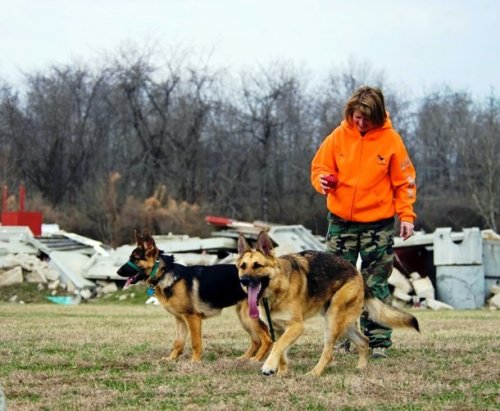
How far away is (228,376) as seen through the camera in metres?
6.38

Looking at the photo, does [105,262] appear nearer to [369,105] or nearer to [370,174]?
[370,174]

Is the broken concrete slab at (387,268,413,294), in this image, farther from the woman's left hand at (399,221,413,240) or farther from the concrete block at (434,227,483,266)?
the woman's left hand at (399,221,413,240)

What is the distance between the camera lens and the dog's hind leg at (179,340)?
25.9 feet

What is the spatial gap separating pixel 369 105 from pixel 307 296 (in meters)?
1.94

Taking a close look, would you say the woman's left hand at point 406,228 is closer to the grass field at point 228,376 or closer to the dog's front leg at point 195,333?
the grass field at point 228,376

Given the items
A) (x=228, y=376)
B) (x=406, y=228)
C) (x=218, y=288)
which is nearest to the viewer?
(x=228, y=376)

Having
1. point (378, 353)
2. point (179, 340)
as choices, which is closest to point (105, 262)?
point (179, 340)

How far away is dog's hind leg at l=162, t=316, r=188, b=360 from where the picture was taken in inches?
311

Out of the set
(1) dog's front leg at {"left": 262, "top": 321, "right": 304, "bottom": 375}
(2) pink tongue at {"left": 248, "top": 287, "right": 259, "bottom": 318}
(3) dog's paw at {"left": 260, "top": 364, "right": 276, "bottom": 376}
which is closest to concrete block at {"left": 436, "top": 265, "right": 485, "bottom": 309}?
(1) dog's front leg at {"left": 262, "top": 321, "right": 304, "bottom": 375}

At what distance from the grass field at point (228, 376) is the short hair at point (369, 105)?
233 centimetres

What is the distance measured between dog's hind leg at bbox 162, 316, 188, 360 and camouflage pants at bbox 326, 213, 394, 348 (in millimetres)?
1807

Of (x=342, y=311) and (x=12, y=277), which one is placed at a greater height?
(x=342, y=311)

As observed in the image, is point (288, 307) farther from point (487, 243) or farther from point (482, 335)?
point (487, 243)

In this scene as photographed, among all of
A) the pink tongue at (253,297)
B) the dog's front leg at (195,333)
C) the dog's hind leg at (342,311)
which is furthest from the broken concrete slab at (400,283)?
the pink tongue at (253,297)
